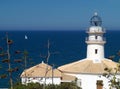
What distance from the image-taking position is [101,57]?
3406 cm

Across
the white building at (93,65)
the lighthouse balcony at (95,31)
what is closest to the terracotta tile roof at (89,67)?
the white building at (93,65)

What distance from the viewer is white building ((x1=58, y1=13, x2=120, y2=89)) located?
31859mm

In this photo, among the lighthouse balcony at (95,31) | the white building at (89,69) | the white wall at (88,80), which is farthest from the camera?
the lighthouse balcony at (95,31)

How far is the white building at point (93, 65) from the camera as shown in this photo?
105 ft

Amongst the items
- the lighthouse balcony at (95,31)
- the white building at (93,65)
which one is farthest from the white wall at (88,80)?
the lighthouse balcony at (95,31)

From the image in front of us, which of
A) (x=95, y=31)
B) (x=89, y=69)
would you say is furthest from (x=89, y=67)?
(x=95, y=31)

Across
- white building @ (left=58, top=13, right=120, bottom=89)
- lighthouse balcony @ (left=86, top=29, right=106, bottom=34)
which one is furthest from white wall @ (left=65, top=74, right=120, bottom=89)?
lighthouse balcony @ (left=86, top=29, right=106, bottom=34)

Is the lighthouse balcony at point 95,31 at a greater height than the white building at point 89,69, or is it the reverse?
the lighthouse balcony at point 95,31

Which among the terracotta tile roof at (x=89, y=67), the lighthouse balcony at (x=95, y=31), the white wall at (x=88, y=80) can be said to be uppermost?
the lighthouse balcony at (x=95, y=31)

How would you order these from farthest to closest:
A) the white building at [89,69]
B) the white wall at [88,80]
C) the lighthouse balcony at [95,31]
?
the lighthouse balcony at [95,31] < the white wall at [88,80] < the white building at [89,69]

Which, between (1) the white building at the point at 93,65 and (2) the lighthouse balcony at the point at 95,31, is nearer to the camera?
(1) the white building at the point at 93,65

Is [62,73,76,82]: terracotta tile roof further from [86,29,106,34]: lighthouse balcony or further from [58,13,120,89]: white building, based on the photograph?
[86,29,106,34]: lighthouse balcony

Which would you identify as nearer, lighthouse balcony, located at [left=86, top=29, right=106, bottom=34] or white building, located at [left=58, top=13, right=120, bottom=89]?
white building, located at [left=58, top=13, right=120, bottom=89]

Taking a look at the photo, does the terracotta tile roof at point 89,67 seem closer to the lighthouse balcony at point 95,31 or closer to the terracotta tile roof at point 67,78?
the terracotta tile roof at point 67,78
